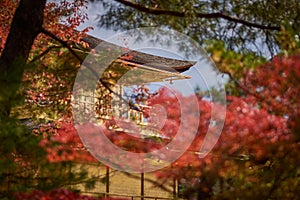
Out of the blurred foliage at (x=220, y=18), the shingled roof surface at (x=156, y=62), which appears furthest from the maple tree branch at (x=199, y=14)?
the shingled roof surface at (x=156, y=62)

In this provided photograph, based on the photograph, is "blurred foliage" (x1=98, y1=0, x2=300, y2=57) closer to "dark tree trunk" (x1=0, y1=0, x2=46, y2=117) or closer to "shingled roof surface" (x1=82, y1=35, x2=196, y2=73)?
"dark tree trunk" (x1=0, y1=0, x2=46, y2=117)

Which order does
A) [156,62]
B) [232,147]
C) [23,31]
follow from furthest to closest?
[156,62] < [23,31] < [232,147]

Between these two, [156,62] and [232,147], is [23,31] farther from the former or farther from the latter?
[156,62]

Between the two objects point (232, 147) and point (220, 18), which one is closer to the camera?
point (232, 147)

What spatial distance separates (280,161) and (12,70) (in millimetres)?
3062

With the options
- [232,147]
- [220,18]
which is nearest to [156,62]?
[220,18]

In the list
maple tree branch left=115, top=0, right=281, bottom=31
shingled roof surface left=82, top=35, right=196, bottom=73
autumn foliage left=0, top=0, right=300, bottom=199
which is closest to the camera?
autumn foliage left=0, top=0, right=300, bottom=199

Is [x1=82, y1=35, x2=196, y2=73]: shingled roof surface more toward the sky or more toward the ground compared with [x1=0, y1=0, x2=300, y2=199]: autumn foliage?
more toward the sky

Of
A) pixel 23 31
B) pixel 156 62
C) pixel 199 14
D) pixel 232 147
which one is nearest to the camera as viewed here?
pixel 232 147

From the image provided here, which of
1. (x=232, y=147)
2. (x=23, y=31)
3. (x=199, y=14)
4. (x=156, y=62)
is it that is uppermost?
(x=156, y=62)

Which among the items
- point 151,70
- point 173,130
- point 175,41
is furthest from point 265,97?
point 151,70

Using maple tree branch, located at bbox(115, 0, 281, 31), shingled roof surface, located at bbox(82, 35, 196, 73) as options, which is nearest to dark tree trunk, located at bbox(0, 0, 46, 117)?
maple tree branch, located at bbox(115, 0, 281, 31)

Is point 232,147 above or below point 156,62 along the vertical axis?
below

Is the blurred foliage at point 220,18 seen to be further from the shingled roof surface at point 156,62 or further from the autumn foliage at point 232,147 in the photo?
the shingled roof surface at point 156,62
